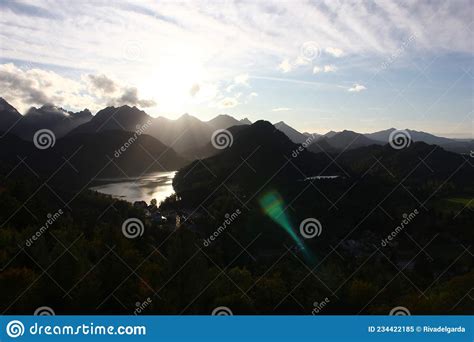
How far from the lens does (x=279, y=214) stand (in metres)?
127

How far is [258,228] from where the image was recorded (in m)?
113

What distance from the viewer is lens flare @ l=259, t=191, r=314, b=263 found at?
9812 centimetres

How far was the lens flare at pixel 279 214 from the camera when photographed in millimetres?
98125

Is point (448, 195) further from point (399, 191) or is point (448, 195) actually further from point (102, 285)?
point (102, 285)

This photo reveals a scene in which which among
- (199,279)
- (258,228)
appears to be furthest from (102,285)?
(258,228)

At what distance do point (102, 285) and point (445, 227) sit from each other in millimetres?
114731

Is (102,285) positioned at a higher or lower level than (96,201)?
lower

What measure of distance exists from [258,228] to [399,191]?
8251 centimetres
